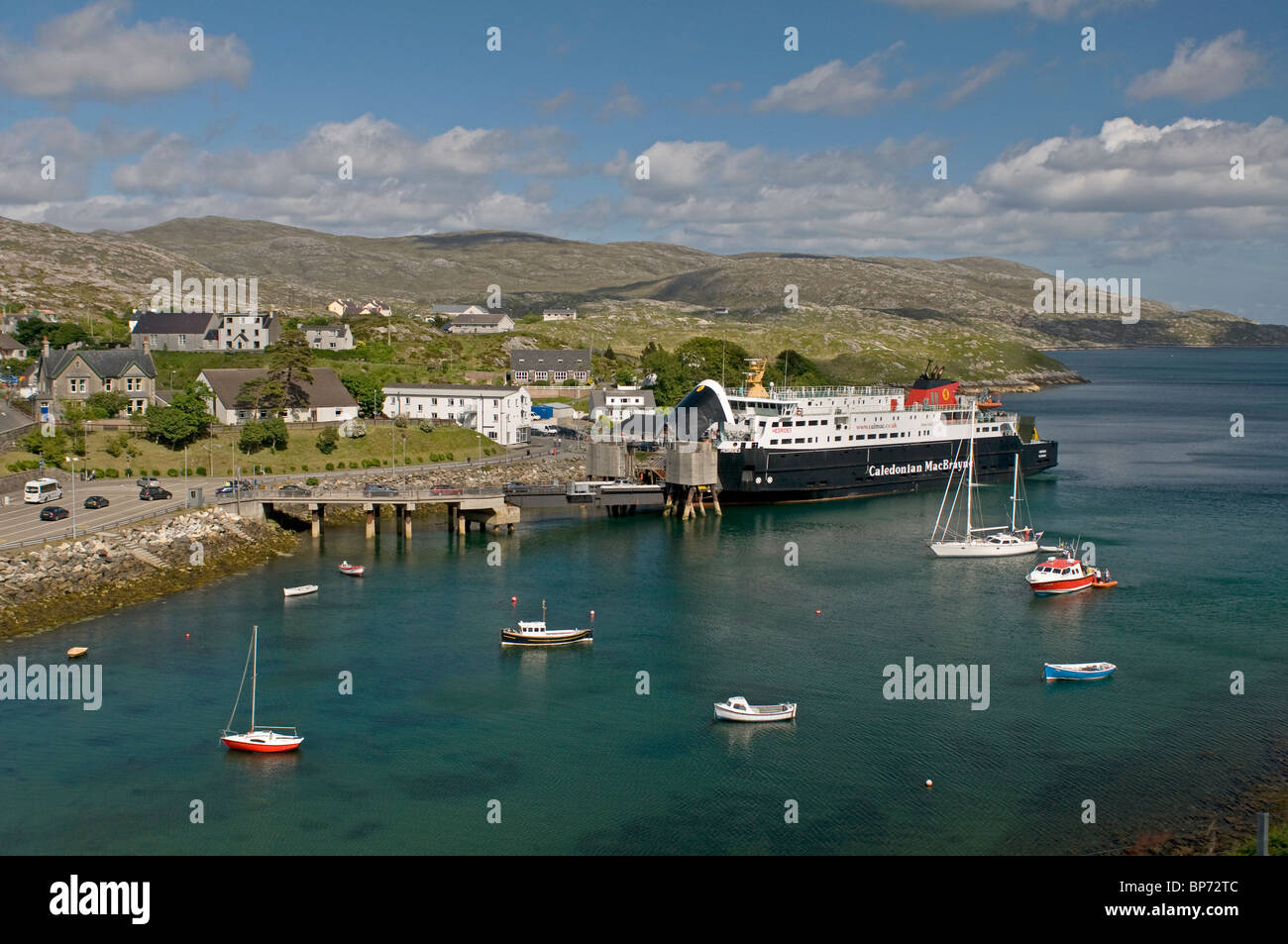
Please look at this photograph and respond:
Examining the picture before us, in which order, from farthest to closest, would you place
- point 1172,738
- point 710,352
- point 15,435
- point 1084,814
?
point 710,352 < point 15,435 < point 1172,738 < point 1084,814

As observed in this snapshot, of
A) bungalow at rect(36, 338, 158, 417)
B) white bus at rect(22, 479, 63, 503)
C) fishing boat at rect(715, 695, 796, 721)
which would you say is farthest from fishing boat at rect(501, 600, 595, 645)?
bungalow at rect(36, 338, 158, 417)

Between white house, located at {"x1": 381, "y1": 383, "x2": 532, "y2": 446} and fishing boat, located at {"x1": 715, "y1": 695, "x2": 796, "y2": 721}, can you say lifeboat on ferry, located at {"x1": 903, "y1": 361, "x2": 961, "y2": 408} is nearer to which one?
white house, located at {"x1": 381, "y1": 383, "x2": 532, "y2": 446}

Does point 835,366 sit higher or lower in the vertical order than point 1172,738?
higher

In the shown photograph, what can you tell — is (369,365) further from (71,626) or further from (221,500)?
(71,626)

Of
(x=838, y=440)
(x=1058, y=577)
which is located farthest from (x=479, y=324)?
(x=1058, y=577)

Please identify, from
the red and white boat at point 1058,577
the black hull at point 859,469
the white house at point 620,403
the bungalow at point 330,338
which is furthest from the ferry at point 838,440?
the bungalow at point 330,338
